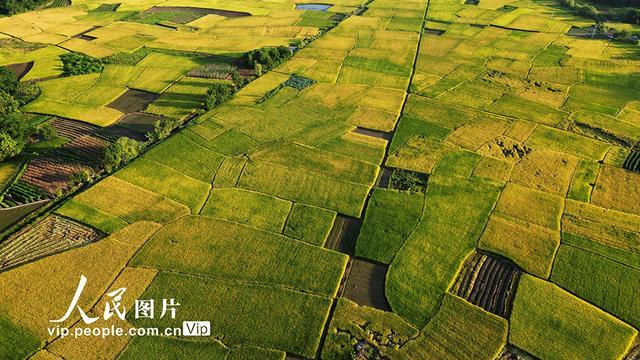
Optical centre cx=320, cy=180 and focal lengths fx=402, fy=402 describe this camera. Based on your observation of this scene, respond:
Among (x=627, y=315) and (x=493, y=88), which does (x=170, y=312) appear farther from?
(x=493, y=88)

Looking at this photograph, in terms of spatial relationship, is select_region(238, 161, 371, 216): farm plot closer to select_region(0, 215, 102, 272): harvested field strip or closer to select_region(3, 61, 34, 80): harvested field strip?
select_region(0, 215, 102, 272): harvested field strip

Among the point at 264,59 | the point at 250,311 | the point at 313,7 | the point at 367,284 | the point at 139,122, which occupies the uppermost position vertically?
the point at 313,7

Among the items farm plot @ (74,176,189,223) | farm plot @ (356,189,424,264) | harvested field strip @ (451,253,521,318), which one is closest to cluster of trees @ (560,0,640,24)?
farm plot @ (356,189,424,264)

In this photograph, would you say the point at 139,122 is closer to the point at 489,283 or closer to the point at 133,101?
the point at 133,101

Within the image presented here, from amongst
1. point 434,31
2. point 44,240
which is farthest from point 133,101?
point 434,31

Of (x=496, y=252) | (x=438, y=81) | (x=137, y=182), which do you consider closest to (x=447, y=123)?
(x=438, y=81)
